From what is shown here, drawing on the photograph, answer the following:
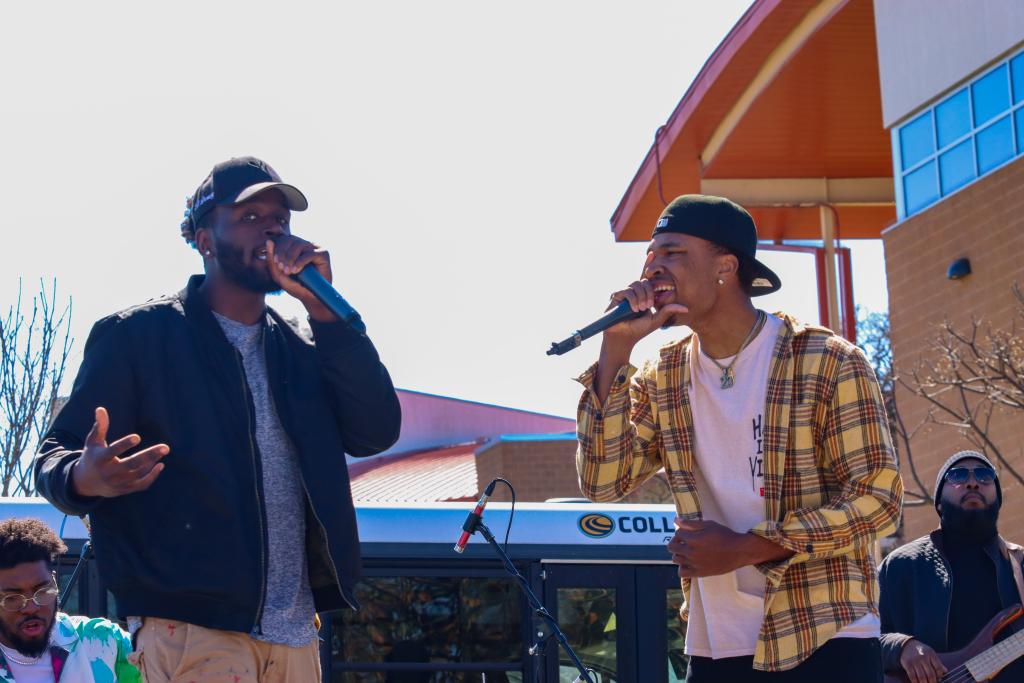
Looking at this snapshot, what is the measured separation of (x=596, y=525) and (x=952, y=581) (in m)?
2.64

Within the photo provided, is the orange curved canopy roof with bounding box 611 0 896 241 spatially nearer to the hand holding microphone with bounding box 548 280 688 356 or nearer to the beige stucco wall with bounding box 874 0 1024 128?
the beige stucco wall with bounding box 874 0 1024 128

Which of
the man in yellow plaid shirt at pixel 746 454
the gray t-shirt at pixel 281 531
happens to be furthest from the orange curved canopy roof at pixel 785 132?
the gray t-shirt at pixel 281 531

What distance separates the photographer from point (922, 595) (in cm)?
720

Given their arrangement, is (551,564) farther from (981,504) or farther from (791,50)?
(791,50)

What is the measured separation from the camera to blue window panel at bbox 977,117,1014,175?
614 inches

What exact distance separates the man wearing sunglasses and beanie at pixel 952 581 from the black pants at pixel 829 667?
295cm

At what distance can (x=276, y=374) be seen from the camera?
163 inches

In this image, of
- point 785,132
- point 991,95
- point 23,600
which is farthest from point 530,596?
point 785,132

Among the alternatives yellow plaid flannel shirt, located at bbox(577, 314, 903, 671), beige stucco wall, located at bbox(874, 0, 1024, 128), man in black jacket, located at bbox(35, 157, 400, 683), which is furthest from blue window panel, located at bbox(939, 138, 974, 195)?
man in black jacket, located at bbox(35, 157, 400, 683)

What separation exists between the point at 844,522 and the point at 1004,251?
12.5 m

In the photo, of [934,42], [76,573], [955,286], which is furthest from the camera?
[934,42]

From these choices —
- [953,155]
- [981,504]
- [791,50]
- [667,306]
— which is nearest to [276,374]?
[667,306]

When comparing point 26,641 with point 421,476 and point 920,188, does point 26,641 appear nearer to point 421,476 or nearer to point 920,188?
point 920,188

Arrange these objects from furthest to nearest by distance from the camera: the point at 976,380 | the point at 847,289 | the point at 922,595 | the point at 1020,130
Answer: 1. the point at 847,289
2. the point at 1020,130
3. the point at 976,380
4. the point at 922,595
